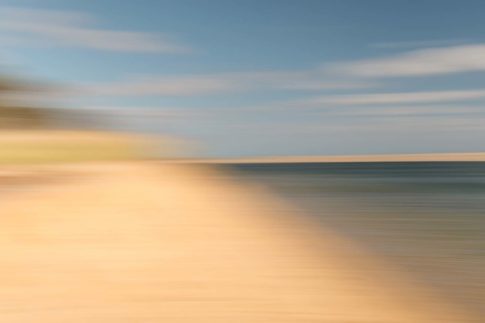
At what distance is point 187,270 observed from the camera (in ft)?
8.25

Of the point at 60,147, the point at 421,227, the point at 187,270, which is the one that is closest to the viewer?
the point at 187,270

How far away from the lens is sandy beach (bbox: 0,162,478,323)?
2.01 m

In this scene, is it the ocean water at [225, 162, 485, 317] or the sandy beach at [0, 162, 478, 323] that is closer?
the sandy beach at [0, 162, 478, 323]

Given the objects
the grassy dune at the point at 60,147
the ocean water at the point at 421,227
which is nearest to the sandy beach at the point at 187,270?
the ocean water at the point at 421,227

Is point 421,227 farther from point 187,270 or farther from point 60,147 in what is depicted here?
point 60,147

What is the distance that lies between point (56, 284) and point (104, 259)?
1.34 ft

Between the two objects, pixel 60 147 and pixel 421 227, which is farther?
pixel 60 147

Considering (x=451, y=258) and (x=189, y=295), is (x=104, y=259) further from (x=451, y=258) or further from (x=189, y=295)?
(x=451, y=258)

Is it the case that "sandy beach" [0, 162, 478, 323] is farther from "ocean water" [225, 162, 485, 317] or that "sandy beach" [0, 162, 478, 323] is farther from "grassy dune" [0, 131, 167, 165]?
"grassy dune" [0, 131, 167, 165]

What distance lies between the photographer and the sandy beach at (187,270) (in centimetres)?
201

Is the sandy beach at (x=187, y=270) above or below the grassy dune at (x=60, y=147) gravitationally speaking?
below

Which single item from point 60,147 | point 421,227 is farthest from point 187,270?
point 60,147

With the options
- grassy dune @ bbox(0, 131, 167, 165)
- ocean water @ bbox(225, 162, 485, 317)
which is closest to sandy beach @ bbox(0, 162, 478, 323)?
ocean water @ bbox(225, 162, 485, 317)

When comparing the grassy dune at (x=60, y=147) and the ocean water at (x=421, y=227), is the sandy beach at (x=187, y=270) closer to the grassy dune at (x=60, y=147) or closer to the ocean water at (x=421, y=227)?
the ocean water at (x=421, y=227)
